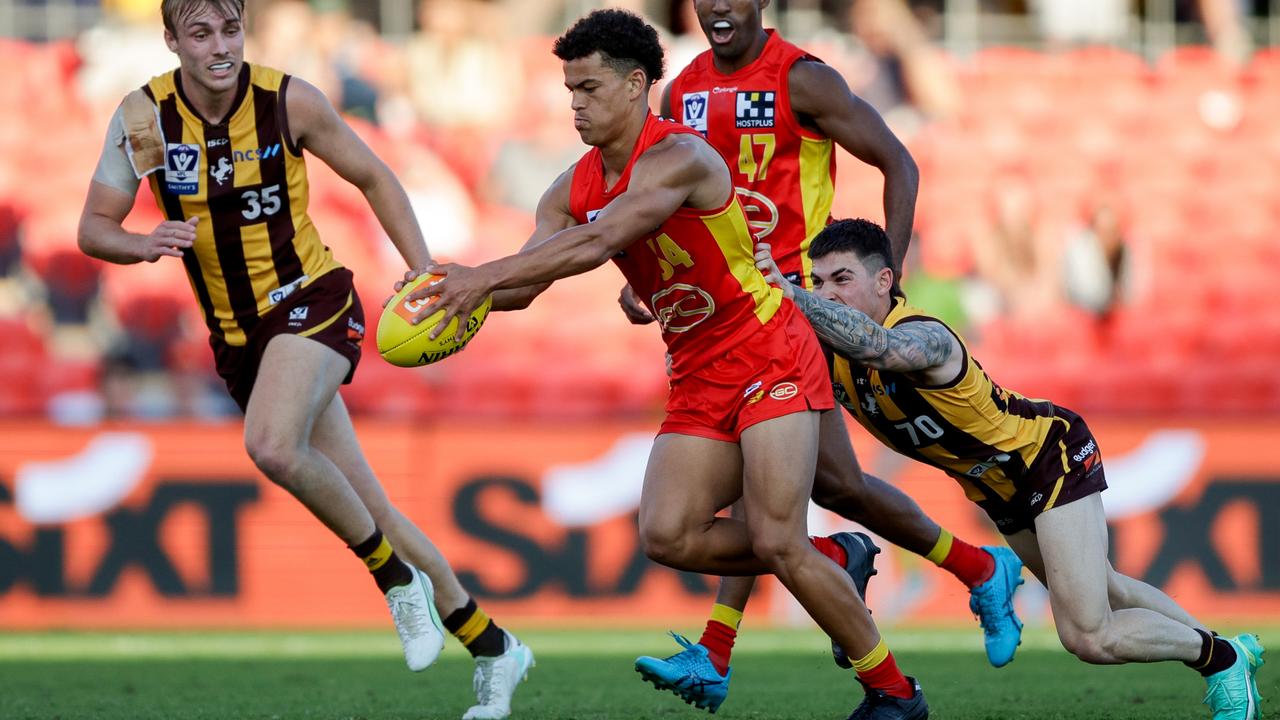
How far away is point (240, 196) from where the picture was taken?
19.7 feet

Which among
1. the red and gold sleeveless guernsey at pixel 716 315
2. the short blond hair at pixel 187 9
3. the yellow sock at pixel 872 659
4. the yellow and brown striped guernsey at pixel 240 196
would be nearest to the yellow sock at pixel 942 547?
the yellow sock at pixel 872 659

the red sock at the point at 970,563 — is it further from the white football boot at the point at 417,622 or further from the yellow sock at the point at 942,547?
the white football boot at the point at 417,622

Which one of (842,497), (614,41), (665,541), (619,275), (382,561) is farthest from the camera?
(619,275)

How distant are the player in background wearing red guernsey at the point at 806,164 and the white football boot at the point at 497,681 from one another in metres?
0.88

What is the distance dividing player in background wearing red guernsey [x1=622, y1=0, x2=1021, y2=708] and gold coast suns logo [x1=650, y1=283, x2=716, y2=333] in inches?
24.6

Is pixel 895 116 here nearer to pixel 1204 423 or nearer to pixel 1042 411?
pixel 1204 423

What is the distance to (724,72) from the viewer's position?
20.7 feet

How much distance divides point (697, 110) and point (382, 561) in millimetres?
2135

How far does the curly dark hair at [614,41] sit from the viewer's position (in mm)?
5020

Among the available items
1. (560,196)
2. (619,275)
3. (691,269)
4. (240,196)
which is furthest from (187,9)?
(619,275)

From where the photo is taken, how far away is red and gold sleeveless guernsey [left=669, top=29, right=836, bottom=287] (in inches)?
243

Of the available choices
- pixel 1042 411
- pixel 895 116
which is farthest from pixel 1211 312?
pixel 1042 411

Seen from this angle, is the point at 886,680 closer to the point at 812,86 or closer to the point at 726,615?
the point at 726,615

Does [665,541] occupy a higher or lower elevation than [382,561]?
higher
